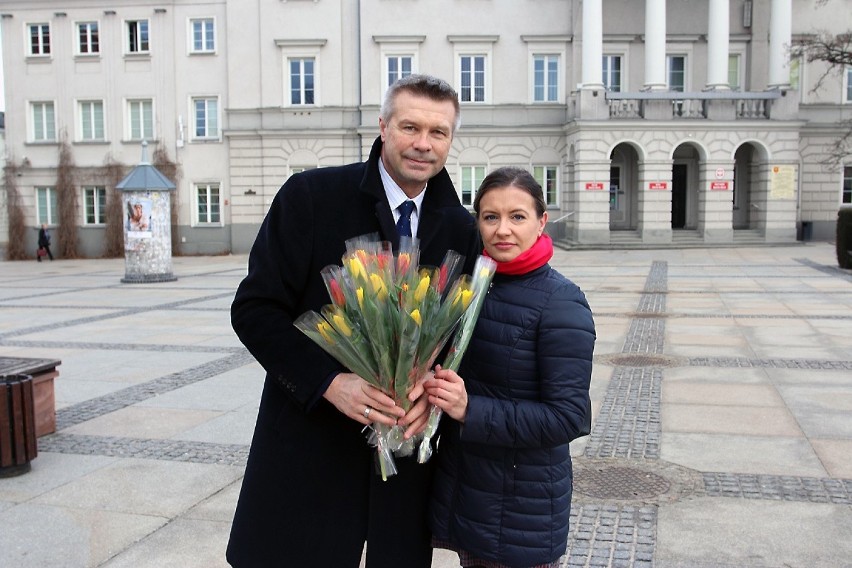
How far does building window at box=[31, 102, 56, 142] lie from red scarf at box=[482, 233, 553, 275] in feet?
127

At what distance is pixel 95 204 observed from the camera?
36969 millimetres

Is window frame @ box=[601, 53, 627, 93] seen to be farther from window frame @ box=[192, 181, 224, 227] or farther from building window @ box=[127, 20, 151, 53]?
building window @ box=[127, 20, 151, 53]

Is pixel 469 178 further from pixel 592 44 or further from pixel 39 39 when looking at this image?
pixel 39 39

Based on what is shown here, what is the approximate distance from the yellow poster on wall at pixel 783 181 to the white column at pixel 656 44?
5558 mm

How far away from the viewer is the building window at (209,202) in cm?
3644

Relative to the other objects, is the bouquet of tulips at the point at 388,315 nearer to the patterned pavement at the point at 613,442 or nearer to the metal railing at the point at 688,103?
the patterned pavement at the point at 613,442

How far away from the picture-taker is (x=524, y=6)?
35.5 metres

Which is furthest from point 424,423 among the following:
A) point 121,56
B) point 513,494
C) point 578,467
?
point 121,56

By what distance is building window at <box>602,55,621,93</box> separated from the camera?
36125 millimetres

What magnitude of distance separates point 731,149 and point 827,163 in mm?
4351

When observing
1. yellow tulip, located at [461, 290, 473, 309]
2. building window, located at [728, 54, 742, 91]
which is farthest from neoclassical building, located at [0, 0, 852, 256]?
yellow tulip, located at [461, 290, 473, 309]

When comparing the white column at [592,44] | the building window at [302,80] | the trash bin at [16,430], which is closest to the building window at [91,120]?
the building window at [302,80]

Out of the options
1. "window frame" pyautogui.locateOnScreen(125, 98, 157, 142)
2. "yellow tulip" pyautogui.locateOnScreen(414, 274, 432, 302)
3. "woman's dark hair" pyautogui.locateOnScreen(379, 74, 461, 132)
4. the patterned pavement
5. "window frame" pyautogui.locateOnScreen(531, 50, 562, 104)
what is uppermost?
"window frame" pyautogui.locateOnScreen(531, 50, 562, 104)

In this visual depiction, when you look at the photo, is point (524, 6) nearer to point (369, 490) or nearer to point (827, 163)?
point (827, 163)
